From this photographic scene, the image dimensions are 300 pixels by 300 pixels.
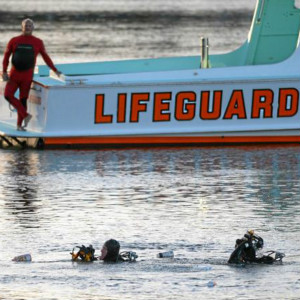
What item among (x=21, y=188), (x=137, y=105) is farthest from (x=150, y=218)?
(x=137, y=105)

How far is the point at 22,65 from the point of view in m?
24.0

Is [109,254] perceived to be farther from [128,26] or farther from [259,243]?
[128,26]

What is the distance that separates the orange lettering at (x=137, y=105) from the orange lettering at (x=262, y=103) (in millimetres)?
1493

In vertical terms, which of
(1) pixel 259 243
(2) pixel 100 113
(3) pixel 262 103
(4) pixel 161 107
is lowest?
(1) pixel 259 243

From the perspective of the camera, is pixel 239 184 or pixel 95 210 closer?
pixel 95 210

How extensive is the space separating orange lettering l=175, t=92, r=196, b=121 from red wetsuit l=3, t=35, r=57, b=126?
5.69 ft

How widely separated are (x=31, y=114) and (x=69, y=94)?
0.85 meters

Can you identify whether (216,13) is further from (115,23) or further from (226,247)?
(226,247)

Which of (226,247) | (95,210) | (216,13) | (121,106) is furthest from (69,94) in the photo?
(216,13)

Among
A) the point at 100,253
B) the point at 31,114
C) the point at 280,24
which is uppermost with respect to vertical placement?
the point at 280,24

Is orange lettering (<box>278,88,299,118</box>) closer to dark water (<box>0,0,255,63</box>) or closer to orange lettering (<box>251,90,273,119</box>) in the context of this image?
orange lettering (<box>251,90,273,119</box>)

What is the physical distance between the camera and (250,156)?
2359 centimetres

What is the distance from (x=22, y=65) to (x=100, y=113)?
1243mm

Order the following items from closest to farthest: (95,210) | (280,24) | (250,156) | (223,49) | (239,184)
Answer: (95,210) → (239,184) → (250,156) → (280,24) → (223,49)
